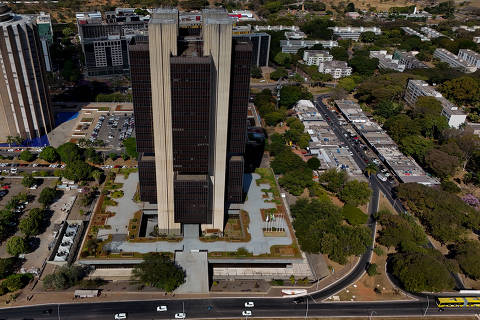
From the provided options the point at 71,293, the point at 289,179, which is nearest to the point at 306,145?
the point at 289,179

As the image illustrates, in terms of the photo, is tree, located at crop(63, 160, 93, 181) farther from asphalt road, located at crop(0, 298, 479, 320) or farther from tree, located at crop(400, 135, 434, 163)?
tree, located at crop(400, 135, 434, 163)

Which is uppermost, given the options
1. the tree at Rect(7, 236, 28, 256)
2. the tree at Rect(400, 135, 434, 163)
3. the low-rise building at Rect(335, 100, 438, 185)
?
the tree at Rect(400, 135, 434, 163)

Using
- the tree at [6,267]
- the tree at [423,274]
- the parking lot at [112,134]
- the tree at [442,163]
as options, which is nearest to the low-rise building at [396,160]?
the tree at [442,163]

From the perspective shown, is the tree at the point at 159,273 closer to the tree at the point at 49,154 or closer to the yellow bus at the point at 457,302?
the yellow bus at the point at 457,302

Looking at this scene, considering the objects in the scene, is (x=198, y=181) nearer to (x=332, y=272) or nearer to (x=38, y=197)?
(x=332, y=272)

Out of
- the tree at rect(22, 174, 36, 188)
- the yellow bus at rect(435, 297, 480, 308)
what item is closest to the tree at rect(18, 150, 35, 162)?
the tree at rect(22, 174, 36, 188)

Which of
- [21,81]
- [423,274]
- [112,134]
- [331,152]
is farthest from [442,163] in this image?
[21,81]
